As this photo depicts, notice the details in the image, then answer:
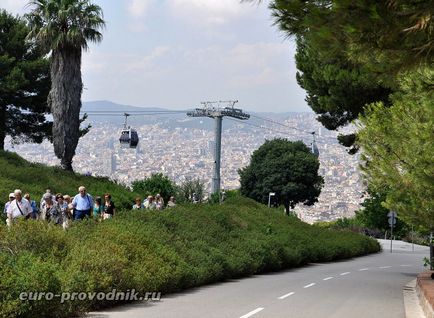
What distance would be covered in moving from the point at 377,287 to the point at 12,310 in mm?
14192

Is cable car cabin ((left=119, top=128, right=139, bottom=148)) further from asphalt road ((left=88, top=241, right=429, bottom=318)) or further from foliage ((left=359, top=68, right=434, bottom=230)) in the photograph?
foliage ((left=359, top=68, right=434, bottom=230))

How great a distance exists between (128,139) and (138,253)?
37333mm

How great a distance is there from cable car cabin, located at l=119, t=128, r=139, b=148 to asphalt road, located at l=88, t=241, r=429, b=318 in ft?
97.4

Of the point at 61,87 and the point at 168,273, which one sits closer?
the point at 168,273

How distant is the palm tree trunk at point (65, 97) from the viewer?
39.5 m

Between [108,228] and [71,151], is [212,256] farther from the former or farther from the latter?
[71,151]

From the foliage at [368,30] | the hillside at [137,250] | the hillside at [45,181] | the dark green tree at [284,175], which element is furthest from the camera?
the dark green tree at [284,175]

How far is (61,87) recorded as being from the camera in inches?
1556

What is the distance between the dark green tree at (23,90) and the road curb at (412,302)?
32769 mm

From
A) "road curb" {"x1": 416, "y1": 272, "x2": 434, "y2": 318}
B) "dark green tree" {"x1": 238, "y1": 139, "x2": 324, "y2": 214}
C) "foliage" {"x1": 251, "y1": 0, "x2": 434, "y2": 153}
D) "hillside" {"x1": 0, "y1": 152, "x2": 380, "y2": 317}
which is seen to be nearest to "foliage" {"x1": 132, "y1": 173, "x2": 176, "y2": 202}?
"hillside" {"x1": 0, "y1": 152, "x2": 380, "y2": 317}

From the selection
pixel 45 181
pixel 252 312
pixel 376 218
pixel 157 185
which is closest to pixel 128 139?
pixel 157 185

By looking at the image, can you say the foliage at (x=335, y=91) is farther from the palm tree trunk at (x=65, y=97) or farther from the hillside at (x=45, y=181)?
the palm tree trunk at (x=65, y=97)

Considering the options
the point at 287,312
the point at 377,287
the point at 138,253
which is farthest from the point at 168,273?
the point at 377,287

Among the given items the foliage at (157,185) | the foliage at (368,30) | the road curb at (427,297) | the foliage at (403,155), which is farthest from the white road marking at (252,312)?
the foliage at (157,185)
